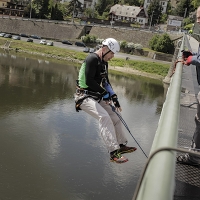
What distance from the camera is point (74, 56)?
179 feet

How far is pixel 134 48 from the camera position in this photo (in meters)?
61.4

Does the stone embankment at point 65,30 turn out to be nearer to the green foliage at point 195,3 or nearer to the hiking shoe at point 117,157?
the green foliage at point 195,3

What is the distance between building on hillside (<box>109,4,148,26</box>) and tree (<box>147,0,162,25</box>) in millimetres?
1929

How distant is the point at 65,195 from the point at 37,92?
17457 mm

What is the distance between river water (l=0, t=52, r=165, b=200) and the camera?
1257 centimetres

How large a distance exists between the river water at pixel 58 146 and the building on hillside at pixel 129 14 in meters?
64.0

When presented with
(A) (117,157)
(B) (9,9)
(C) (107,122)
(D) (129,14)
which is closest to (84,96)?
(C) (107,122)

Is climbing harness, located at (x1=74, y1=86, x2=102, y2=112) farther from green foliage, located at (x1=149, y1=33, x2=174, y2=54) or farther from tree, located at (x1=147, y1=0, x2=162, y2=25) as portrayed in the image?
tree, located at (x1=147, y1=0, x2=162, y2=25)

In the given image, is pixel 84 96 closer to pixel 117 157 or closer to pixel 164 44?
pixel 117 157

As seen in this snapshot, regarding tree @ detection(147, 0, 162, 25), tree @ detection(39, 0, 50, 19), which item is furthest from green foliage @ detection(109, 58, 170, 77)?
tree @ detection(147, 0, 162, 25)

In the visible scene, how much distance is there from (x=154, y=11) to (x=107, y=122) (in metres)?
90.6

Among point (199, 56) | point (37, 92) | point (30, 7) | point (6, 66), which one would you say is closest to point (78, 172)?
point (199, 56)

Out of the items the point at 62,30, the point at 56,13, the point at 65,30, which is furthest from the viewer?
the point at 56,13

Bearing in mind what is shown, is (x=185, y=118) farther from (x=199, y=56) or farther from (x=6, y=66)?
(x=6, y=66)
